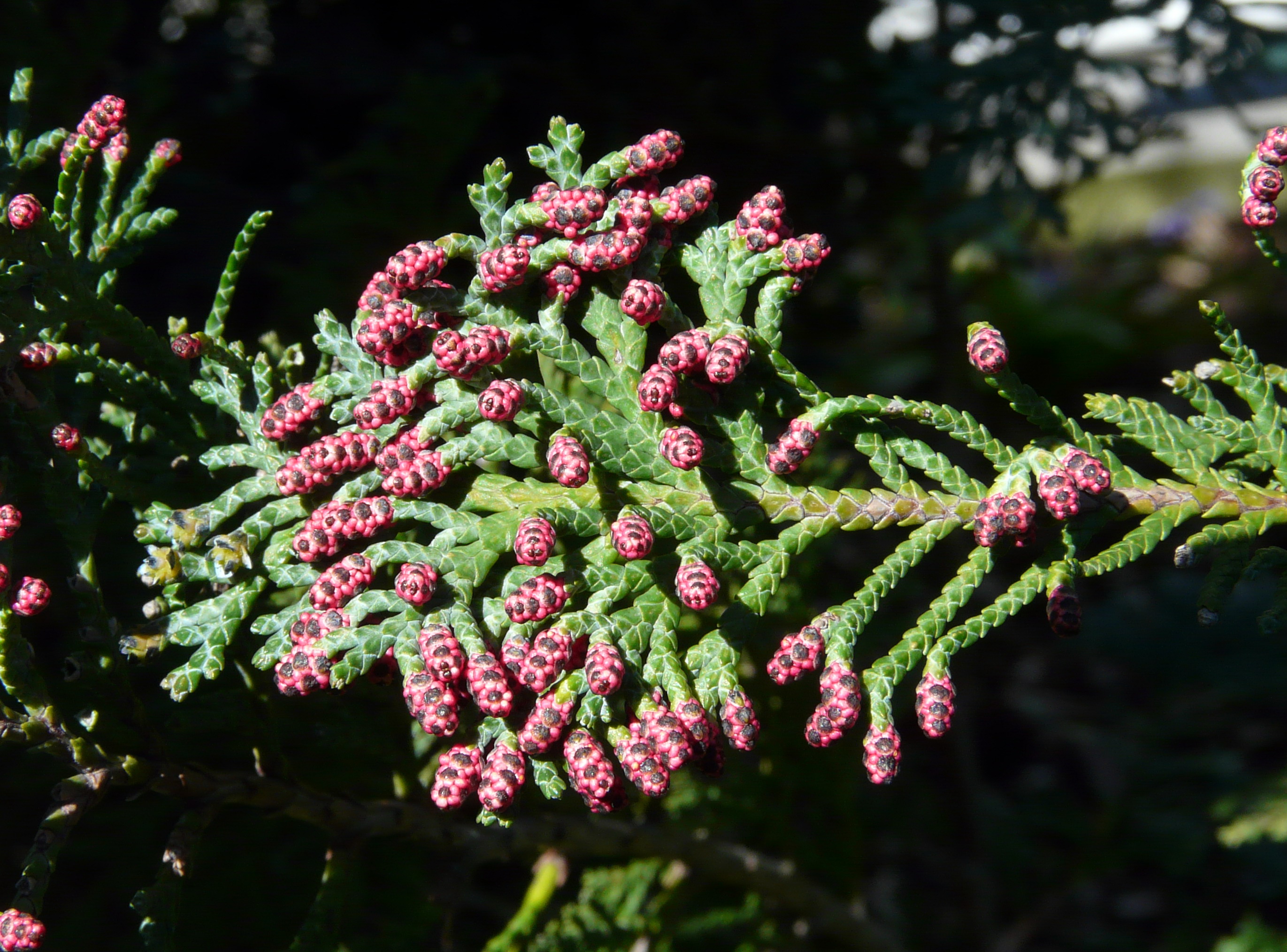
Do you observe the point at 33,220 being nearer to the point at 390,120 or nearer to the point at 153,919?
the point at 153,919

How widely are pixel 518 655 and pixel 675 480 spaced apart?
12.2 inches

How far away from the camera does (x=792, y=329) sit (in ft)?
9.45

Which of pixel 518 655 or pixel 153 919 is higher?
pixel 518 655

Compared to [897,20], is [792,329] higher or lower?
lower

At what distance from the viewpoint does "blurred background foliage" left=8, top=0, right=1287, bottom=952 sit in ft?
5.84

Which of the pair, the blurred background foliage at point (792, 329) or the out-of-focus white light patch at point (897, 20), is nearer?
the blurred background foliage at point (792, 329)

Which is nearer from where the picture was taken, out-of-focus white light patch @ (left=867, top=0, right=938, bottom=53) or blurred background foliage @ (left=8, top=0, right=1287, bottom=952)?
blurred background foliage @ (left=8, top=0, right=1287, bottom=952)

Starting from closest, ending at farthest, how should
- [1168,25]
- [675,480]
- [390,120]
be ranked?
[675,480], [390,120], [1168,25]

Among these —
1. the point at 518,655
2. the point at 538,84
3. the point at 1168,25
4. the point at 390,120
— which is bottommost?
the point at 518,655

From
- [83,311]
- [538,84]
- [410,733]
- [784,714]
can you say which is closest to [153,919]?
[410,733]

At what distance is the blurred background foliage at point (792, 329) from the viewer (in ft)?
5.84

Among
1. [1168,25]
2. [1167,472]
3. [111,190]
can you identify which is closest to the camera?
[111,190]

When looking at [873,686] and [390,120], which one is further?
[390,120]

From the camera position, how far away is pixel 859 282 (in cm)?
304
